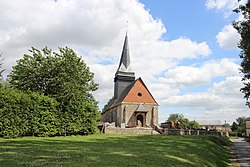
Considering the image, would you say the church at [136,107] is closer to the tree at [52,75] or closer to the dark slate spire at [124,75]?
the dark slate spire at [124,75]

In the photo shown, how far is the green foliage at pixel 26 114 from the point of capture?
2402 centimetres

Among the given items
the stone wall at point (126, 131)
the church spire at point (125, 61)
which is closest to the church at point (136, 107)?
the church spire at point (125, 61)

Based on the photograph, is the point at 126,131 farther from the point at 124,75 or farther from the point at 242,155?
the point at 124,75

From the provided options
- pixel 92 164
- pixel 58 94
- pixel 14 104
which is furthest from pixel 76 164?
pixel 58 94

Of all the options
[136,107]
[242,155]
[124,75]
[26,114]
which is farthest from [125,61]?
[242,155]

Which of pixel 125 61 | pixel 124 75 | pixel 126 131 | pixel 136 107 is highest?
pixel 125 61

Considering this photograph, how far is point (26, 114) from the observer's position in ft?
84.3

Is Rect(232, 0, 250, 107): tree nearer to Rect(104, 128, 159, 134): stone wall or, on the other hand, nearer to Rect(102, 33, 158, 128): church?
Rect(104, 128, 159, 134): stone wall

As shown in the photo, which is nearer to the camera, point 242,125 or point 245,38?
point 245,38

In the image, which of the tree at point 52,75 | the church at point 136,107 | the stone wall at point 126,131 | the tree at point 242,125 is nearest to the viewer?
the tree at point 52,75

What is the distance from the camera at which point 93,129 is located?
3203 cm

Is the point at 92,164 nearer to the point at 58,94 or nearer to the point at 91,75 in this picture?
the point at 58,94

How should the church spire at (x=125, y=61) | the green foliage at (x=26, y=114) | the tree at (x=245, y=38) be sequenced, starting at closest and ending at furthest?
the tree at (x=245, y=38) → the green foliage at (x=26, y=114) → the church spire at (x=125, y=61)

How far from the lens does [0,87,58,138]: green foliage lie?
24.0 m
